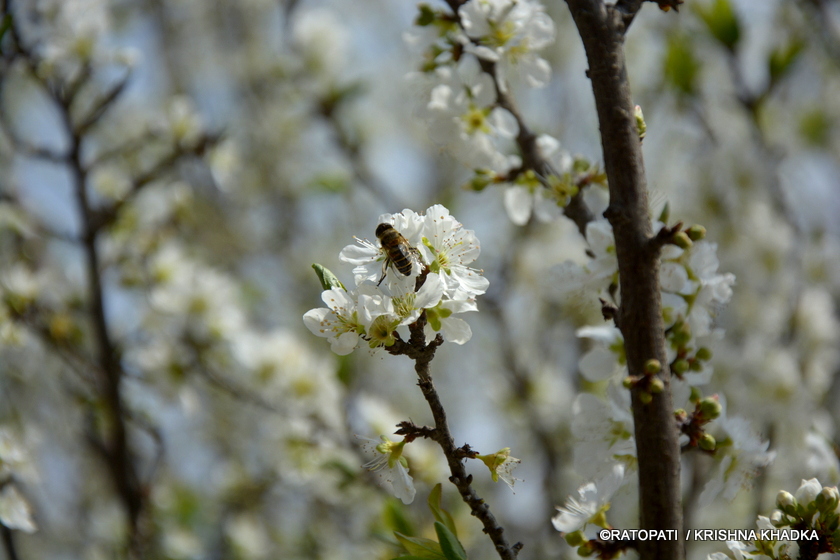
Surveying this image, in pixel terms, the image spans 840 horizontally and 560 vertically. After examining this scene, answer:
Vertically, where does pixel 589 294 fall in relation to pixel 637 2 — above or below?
below

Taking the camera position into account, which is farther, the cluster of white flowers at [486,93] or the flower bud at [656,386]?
the cluster of white flowers at [486,93]

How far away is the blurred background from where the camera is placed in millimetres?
2799

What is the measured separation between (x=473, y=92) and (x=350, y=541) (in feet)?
7.51

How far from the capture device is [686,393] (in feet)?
4.71

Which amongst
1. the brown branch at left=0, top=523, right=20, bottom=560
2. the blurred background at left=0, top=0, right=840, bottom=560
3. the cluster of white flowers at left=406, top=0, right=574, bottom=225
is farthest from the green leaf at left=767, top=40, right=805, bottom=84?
the brown branch at left=0, top=523, right=20, bottom=560

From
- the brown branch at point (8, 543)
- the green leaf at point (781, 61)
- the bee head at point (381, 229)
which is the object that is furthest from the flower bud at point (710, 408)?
the green leaf at point (781, 61)

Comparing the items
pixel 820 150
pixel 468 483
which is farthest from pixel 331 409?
pixel 820 150

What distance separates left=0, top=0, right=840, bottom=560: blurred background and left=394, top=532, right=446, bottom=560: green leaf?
20.0 inches

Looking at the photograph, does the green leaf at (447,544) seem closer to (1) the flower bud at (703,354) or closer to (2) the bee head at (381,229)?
(2) the bee head at (381,229)

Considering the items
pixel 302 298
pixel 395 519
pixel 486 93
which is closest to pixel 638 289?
pixel 486 93

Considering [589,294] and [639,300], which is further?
[589,294]

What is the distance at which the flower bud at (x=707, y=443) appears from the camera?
1.33 metres

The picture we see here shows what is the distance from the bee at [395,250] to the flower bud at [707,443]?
0.66m

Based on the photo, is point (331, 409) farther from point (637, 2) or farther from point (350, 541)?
point (637, 2)
